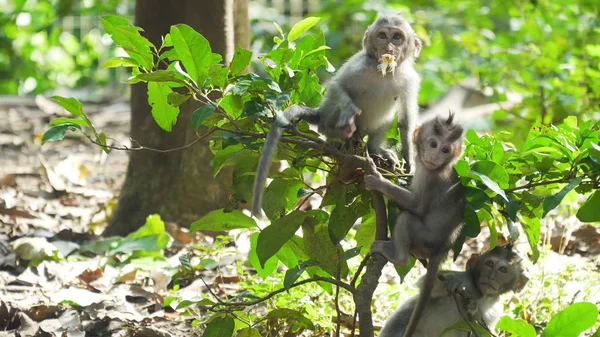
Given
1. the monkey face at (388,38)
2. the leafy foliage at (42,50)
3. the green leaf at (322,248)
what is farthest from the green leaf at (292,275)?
the leafy foliage at (42,50)

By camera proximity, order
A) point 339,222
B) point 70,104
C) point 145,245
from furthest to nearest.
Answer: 1. point 145,245
2. point 339,222
3. point 70,104

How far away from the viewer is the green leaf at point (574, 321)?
8.79 ft

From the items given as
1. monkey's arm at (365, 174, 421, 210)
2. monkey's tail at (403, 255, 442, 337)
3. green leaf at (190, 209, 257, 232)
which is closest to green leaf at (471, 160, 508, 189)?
monkey's arm at (365, 174, 421, 210)

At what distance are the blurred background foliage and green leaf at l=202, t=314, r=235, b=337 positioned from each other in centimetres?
273

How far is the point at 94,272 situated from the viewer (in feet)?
15.2

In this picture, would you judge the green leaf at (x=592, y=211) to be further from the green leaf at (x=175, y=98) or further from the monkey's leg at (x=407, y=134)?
the green leaf at (x=175, y=98)

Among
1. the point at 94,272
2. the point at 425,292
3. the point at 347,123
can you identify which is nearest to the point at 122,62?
the point at 347,123

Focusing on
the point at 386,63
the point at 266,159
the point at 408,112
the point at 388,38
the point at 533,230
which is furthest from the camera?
the point at 408,112

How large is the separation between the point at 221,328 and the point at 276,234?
405mm

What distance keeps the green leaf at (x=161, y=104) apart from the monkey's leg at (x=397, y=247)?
899 mm

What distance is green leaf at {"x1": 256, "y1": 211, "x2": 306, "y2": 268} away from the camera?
3.05m

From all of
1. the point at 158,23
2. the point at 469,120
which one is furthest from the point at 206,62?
the point at 469,120

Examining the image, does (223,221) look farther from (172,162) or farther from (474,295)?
(172,162)

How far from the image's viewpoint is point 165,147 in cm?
533
